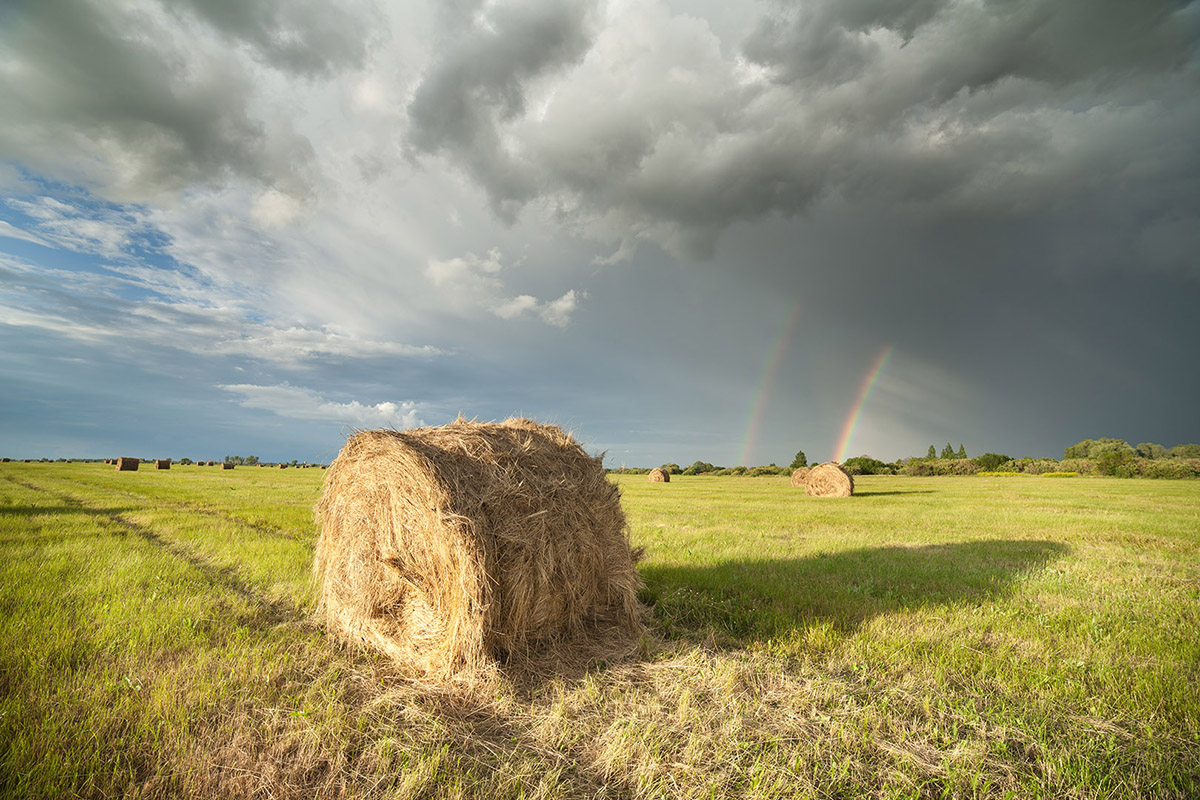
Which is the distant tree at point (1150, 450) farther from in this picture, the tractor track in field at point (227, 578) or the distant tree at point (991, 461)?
the tractor track in field at point (227, 578)

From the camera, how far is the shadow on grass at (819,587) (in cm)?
629

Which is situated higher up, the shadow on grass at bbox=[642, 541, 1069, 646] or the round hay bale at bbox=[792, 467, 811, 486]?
the round hay bale at bbox=[792, 467, 811, 486]

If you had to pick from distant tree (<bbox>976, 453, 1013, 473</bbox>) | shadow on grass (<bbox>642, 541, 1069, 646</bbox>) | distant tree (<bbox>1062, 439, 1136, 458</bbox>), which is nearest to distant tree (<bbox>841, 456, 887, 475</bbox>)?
distant tree (<bbox>976, 453, 1013, 473</bbox>)

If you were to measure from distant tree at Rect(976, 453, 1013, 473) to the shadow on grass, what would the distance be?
69.5 meters

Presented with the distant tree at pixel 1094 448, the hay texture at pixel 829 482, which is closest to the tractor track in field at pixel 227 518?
the hay texture at pixel 829 482

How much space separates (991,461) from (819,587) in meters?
77.9

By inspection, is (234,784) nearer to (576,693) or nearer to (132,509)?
(576,693)

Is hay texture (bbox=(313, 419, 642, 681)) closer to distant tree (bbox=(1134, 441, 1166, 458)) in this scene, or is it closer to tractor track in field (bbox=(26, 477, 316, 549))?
tractor track in field (bbox=(26, 477, 316, 549))

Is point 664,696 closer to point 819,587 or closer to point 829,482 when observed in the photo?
point 819,587

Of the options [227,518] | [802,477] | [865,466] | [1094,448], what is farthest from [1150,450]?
[227,518]

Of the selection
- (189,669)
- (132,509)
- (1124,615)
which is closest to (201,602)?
(189,669)

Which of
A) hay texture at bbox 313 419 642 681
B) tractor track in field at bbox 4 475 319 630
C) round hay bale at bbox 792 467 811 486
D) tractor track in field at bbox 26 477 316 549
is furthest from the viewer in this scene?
round hay bale at bbox 792 467 811 486

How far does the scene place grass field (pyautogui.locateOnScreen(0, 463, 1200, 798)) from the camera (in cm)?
337

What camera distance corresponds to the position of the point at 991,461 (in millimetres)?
68312
